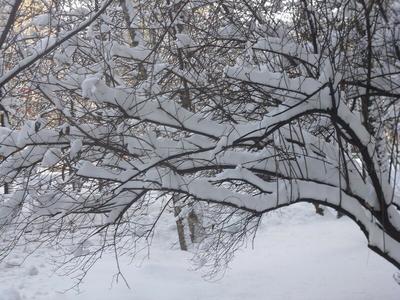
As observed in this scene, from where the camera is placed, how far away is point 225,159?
4688mm

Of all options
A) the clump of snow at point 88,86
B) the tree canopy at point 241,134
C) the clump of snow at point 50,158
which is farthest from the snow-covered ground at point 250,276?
the clump of snow at point 88,86

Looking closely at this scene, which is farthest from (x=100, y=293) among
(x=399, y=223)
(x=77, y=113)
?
(x=399, y=223)

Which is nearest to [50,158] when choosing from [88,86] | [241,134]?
[88,86]

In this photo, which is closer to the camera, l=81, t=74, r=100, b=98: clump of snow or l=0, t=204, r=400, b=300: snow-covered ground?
l=81, t=74, r=100, b=98: clump of snow

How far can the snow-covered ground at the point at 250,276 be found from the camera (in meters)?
8.31

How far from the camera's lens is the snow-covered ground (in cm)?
831

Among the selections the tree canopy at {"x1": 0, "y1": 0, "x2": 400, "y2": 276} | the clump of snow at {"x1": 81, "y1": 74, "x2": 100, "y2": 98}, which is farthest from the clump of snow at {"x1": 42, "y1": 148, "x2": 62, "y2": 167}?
the clump of snow at {"x1": 81, "y1": 74, "x2": 100, "y2": 98}

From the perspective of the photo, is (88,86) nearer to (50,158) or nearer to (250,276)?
Result: (50,158)

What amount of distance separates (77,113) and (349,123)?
290 centimetres

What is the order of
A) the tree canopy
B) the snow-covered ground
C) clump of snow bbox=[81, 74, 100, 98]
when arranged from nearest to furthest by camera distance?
clump of snow bbox=[81, 74, 100, 98], the tree canopy, the snow-covered ground

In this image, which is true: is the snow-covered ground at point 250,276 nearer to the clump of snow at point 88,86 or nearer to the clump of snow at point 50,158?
the clump of snow at point 50,158

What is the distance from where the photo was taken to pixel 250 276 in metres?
10.0

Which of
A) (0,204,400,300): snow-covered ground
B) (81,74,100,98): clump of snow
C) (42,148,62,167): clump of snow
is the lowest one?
(0,204,400,300): snow-covered ground

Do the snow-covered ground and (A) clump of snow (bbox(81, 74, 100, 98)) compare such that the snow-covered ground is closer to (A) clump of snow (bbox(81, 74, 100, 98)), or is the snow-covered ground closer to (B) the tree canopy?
(B) the tree canopy
